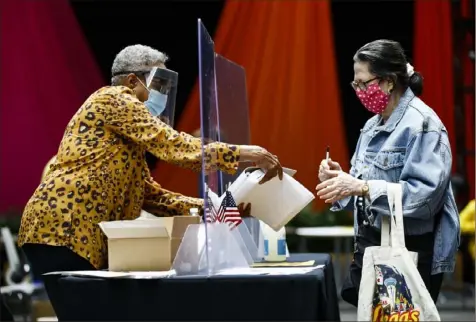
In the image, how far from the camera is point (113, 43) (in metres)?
8.90

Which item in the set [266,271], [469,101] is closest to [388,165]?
[266,271]

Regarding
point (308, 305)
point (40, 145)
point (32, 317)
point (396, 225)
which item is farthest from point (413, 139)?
point (40, 145)

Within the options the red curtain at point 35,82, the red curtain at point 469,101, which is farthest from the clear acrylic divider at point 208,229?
the red curtain at point 35,82

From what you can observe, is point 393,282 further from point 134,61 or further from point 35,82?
point 35,82

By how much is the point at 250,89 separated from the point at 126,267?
5352 millimetres

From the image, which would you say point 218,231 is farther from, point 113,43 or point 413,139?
point 113,43

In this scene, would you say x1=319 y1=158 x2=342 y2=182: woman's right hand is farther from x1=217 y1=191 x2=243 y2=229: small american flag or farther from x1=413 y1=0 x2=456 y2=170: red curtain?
x1=413 y1=0 x2=456 y2=170: red curtain

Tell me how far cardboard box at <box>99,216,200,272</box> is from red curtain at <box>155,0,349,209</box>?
495 centimetres

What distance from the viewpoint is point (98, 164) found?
322cm

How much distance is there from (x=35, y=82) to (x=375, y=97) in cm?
568

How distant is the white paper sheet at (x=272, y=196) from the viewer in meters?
3.54

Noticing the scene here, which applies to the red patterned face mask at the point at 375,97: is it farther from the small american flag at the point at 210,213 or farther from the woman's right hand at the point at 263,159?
the small american flag at the point at 210,213

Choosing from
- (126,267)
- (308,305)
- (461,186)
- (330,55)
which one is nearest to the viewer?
(308,305)

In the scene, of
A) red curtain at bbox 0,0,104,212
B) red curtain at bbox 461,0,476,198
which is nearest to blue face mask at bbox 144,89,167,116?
red curtain at bbox 461,0,476,198
